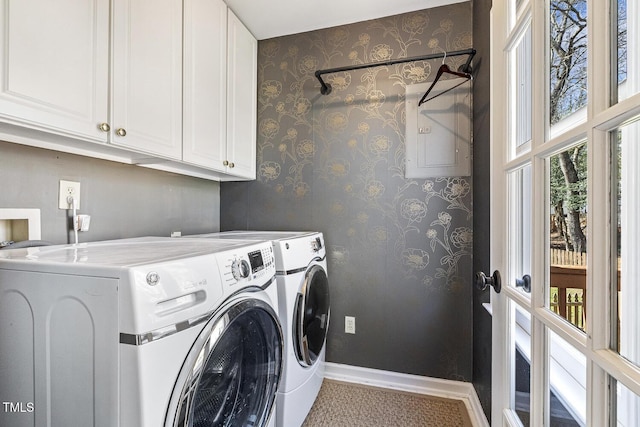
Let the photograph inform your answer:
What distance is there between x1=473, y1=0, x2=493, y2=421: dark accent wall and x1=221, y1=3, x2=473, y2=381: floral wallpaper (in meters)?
0.10

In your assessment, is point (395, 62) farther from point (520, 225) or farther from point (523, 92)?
point (520, 225)

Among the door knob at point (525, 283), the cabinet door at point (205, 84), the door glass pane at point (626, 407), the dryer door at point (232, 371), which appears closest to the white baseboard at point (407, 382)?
the dryer door at point (232, 371)

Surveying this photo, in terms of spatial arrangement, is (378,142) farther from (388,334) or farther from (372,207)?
(388,334)

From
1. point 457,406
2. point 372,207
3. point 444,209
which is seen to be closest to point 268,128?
point 372,207

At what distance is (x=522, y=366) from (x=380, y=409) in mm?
1037

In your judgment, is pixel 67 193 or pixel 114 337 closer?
pixel 114 337

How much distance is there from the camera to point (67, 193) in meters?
1.26

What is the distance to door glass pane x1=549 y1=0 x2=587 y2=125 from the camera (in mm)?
605

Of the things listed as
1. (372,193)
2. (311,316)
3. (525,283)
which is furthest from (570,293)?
(372,193)

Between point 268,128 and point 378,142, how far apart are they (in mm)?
835

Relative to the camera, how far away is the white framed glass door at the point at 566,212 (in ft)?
1.58

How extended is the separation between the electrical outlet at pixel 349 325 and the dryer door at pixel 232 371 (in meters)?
0.89

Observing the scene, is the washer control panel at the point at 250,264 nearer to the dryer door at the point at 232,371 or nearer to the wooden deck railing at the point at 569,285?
the dryer door at the point at 232,371

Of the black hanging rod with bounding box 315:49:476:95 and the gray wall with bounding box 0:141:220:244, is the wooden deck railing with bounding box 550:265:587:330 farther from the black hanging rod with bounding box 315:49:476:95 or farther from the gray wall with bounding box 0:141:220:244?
the gray wall with bounding box 0:141:220:244
